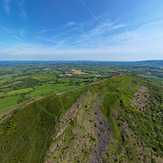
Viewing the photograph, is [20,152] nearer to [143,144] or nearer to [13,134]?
[13,134]

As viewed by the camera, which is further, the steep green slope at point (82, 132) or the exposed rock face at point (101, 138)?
the exposed rock face at point (101, 138)

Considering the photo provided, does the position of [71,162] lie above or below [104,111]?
below

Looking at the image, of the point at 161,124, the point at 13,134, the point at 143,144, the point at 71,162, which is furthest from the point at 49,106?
the point at 161,124

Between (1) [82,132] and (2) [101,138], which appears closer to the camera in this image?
(2) [101,138]

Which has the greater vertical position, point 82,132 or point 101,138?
point 82,132

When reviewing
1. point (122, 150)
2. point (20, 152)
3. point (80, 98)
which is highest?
point (80, 98)

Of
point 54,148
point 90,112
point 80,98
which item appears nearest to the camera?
point 54,148

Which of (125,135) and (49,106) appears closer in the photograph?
(125,135)

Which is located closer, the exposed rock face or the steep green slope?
the steep green slope
